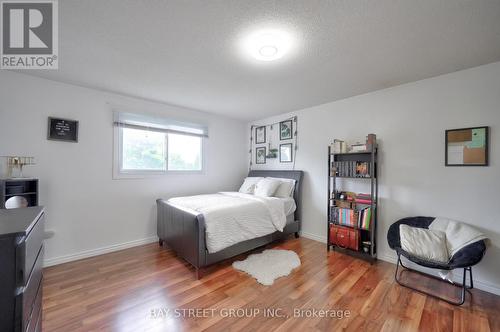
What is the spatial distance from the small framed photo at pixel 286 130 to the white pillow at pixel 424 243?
7.53ft

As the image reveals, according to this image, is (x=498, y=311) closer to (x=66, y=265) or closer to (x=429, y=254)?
(x=429, y=254)

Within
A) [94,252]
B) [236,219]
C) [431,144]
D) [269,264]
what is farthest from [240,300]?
[431,144]

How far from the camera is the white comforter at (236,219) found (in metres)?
2.33

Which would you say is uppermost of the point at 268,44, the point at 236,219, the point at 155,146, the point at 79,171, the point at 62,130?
the point at 268,44

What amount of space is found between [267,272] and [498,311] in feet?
6.74

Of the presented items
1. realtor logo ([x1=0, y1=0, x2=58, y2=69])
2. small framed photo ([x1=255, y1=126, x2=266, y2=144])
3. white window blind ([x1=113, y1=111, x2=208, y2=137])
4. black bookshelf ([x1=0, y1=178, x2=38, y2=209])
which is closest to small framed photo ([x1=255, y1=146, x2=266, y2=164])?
small framed photo ([x1=255, y1=126, x2=266, y2=144])

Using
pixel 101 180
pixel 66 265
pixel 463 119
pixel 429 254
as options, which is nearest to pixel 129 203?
pixel 101 180

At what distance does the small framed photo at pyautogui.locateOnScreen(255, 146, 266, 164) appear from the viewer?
4371 mm

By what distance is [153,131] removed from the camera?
11.1 feet

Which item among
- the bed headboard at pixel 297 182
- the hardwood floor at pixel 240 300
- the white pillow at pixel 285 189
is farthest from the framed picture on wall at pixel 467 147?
the white pillow at pixel 285 189

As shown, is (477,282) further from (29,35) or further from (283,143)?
(29,35)

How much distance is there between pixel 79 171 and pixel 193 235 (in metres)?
1.85

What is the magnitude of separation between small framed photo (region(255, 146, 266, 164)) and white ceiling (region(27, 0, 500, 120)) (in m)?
1.67

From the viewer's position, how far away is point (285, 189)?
3.58m
